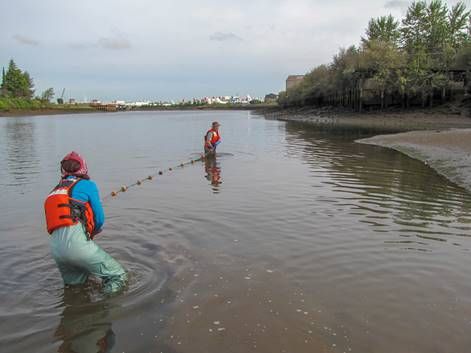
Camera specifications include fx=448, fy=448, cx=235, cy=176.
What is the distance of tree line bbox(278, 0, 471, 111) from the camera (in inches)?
2206

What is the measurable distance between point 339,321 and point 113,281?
3.22m

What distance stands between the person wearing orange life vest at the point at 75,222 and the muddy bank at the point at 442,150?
12044 mm

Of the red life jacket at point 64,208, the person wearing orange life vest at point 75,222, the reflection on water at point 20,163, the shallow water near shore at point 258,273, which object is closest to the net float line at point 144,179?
the shallow water near shore at point 258,273

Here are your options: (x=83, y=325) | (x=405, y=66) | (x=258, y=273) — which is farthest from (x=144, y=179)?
(x=405, y=66)

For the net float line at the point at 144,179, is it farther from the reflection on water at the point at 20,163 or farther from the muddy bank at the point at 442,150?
the muddy bank at the point at 442,150

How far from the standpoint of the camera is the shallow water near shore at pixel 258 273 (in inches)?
215

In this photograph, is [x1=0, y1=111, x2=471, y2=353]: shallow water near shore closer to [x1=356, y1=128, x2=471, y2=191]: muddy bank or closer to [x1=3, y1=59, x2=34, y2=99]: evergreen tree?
[x1=356, y1=128, x2=471, y2=191]: muddy bank

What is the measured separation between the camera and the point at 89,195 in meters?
6.16

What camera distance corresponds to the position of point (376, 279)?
7.12 m

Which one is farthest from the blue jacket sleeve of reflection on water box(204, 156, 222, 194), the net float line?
reflection on water box(204, 156, 222, 194)

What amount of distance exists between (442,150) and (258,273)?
1850 centimetres

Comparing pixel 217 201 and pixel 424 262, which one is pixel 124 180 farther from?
pixel 424 262

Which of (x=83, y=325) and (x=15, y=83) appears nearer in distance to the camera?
(x=83, y=325)

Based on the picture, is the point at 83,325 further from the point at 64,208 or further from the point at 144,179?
the point at 144,179
